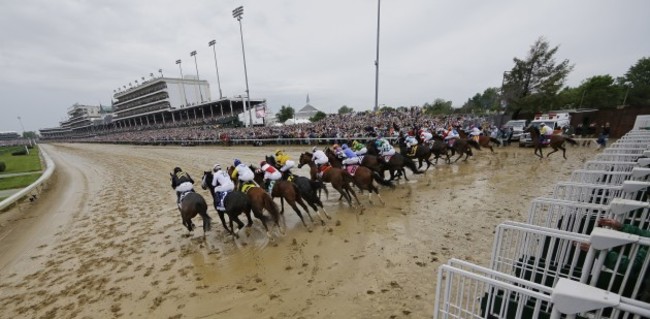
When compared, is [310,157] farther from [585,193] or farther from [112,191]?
[112,191]

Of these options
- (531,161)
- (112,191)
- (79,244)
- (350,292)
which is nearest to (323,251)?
(350,292)

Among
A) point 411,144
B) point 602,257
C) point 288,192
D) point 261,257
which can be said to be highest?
point 602,257

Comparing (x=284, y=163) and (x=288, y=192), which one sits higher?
(x=284, y=163)

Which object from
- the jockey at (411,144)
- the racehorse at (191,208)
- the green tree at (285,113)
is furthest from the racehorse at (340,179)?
the green tree at (285,113)

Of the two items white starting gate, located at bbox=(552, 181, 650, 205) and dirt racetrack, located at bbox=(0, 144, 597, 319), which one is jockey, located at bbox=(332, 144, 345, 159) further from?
white starting gate, located at bbox=(552, 181, 650, 205)

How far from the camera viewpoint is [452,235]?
4.93 meters

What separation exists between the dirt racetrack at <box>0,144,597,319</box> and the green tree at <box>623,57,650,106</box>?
39.3 metres

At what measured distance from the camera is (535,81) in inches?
802

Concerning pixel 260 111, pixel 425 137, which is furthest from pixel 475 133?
pixel 260 111

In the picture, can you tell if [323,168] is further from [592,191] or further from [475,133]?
[475,133]

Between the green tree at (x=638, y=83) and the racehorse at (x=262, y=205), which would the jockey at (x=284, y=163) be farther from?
the green tree at (x=638, y=83)

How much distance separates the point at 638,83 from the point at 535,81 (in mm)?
28299

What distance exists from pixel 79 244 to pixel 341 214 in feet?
19.3

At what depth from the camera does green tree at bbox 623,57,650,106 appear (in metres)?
32.9
